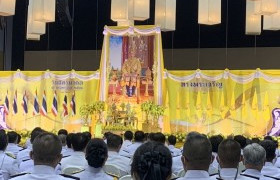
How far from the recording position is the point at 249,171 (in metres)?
3.56

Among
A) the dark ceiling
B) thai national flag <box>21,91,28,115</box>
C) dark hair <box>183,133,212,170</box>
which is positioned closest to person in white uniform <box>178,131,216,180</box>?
dark hair <box>183,133,212,170</box>

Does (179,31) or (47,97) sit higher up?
(179,31)

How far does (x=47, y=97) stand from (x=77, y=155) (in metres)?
9.73

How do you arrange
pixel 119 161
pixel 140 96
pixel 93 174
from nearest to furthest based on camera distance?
pixel 93 174 < pixel 119 161 < pixel 140 96

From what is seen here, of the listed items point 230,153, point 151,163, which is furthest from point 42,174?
point 230,153

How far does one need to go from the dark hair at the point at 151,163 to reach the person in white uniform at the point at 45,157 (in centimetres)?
67

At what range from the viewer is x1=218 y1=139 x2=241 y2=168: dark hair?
3.16m

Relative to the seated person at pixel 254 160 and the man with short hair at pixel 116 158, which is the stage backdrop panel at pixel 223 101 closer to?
the man with short hair at pixel 116 158

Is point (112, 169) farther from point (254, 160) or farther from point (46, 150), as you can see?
point (46, 150)

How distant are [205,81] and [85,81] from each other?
356 cm

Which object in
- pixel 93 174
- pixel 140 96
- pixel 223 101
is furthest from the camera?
pixel 140 96

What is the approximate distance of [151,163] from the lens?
2.09 m

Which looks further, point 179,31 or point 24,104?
point 179,31

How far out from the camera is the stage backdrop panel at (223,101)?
40.5 feet
